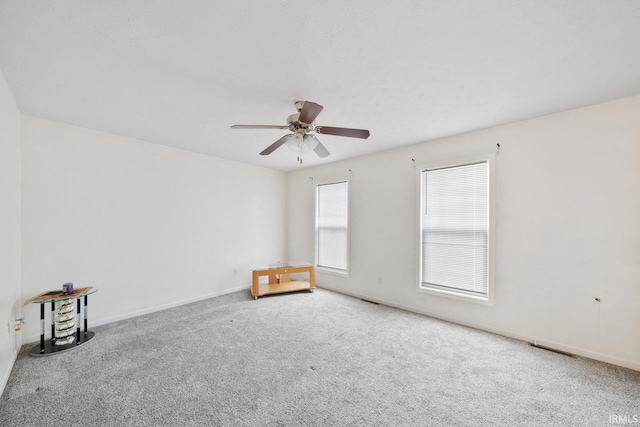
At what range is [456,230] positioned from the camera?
331 centimetres

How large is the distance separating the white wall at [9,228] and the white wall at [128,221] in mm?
218

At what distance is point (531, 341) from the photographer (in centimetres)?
269

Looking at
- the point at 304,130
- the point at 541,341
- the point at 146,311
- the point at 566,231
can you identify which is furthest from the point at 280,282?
A: the point at 566,231

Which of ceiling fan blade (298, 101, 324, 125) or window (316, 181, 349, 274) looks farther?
window (316, 181, 349, 274)

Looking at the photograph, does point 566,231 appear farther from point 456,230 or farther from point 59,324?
point 59,324

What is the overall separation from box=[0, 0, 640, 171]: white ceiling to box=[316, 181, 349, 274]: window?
6.79 feet

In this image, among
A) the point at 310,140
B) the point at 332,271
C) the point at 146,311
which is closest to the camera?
the point at 310,140

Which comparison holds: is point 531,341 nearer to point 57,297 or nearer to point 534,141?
point 534,141

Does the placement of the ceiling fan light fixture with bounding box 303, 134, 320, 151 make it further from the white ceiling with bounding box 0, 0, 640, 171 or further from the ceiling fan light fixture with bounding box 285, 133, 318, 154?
the white ceiling with bounding box 0, 0, 640, 171

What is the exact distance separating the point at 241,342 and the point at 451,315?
2678mm

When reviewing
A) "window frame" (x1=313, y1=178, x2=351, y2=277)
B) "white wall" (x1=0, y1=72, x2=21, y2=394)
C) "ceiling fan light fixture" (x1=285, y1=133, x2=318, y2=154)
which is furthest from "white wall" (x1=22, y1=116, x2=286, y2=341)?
"ceiling fan light fixture" (x1=285, y1=133, x2=318, y2=154)

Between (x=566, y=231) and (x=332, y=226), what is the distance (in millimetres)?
3231

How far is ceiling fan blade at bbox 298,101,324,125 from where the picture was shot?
1820 mm

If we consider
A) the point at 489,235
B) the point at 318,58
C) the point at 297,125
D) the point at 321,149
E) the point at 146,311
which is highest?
the point at 318,58
